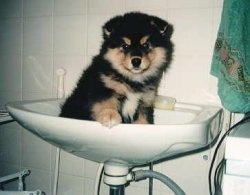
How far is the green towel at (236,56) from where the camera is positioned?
3.95 feet

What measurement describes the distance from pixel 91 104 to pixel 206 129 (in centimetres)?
49

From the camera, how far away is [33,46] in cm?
191

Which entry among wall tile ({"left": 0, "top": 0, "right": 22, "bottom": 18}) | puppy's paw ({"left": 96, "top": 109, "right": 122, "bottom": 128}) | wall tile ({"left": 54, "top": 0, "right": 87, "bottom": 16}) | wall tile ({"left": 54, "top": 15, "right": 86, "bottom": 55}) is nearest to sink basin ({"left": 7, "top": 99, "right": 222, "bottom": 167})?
puppy's paw ({"left": 96, "top": 109, "right": 122, "bottom": 128})

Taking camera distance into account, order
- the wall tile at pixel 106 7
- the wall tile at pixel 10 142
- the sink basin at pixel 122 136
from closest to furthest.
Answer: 1. the sink basin at pixel 122 136
2. the wall tile at pixel 106 7
3. the wall tile at pixel 10 142

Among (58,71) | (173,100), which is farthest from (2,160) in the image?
(173,100)

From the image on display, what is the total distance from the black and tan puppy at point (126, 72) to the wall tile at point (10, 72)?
0.71 m

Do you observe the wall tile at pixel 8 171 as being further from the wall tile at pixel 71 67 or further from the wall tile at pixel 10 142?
the wall tile at pixel 71 67

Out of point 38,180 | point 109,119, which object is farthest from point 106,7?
point 38,180

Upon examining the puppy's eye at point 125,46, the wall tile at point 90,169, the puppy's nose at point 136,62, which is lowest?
the wall tile at point 90,169

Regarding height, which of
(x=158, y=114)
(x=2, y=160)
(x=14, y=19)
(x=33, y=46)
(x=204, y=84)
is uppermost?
(x=14, y=19)

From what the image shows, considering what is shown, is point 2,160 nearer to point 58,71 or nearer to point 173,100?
point 58,71

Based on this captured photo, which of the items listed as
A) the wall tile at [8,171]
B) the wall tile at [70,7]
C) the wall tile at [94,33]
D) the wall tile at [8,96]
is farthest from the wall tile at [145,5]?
the wall tile at [8,171]

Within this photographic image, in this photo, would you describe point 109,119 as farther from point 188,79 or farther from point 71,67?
point 71,67

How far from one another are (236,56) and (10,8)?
4.86 feet
